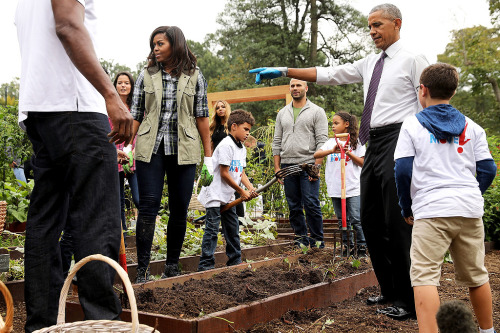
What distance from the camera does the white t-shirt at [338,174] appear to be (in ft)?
20.8

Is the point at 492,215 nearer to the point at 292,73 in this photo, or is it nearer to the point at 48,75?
the point at 292,73

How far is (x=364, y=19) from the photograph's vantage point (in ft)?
78.9

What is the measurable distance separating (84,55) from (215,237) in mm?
2852

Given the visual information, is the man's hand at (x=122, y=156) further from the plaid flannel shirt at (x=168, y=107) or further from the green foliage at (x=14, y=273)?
the green foliage at (x=14, y=273)

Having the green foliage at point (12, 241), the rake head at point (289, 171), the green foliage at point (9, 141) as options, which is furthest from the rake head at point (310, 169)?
the green foliage at point (9, 141)

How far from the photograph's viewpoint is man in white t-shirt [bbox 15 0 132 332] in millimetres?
2225

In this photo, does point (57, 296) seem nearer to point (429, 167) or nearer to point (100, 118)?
point (100, 118)

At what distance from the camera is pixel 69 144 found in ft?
7.47

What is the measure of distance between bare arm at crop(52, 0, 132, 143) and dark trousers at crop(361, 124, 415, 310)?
77.5 inches

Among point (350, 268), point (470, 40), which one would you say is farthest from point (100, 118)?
point (470, 40)

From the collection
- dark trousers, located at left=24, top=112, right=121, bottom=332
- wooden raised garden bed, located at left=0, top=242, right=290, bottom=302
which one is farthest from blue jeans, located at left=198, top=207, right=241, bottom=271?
dark trousers, located at left=24, top=112, right=121, bottom=332

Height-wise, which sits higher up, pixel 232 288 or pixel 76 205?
pixel 76 205

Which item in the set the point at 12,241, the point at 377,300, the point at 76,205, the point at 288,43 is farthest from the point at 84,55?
the point at 288,43

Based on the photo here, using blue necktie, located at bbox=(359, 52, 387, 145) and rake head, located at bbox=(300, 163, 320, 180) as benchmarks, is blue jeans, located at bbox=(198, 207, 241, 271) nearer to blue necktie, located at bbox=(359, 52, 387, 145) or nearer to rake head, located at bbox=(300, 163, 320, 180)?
rake head, located at bbox=(300, 163, 320, 180)
